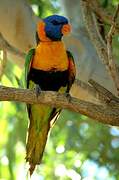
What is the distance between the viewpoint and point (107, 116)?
88.0 inches

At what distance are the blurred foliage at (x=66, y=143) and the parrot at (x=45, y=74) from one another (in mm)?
788

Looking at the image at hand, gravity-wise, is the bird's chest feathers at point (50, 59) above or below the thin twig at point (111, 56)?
below

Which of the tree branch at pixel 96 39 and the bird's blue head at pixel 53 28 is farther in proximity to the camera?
the bird's blue head at pixel 53 28

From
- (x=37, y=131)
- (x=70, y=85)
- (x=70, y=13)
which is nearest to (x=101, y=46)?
(x=70, y=85)

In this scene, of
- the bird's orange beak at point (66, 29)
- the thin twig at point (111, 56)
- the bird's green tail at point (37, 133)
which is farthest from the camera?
the bird's orange beak at point (66, 29)

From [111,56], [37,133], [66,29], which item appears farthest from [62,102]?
[66,29]

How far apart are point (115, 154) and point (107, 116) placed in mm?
1939

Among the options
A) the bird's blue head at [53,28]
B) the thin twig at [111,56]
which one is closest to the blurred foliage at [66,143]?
the bird's blue head at [53,28]

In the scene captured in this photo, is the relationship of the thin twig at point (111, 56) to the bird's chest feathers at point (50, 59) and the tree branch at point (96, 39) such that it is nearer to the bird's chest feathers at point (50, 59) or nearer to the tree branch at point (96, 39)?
the tree branch at point (96, 39)

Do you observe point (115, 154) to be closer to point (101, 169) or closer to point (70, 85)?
point (101, 169)

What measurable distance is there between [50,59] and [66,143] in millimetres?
1387

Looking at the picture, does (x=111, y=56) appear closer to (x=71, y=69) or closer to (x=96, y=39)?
(x=96, y=39)

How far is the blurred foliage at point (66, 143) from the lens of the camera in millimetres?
4020

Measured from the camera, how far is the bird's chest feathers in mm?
2881
